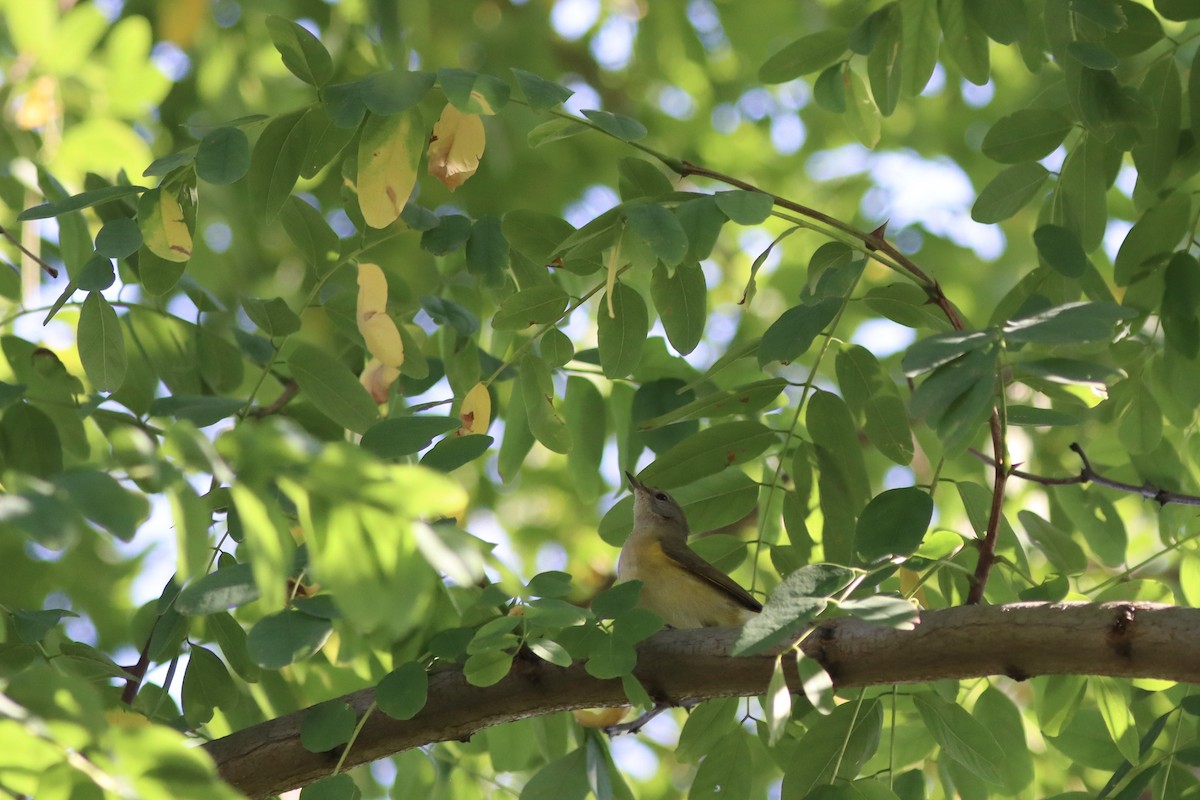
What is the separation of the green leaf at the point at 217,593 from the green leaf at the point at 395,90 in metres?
1.03

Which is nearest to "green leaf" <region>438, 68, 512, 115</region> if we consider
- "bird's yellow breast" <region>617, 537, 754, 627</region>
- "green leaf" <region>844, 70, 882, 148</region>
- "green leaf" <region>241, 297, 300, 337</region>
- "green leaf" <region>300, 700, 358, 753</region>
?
"green leaf" <region>241, 297, 300, 337</region>

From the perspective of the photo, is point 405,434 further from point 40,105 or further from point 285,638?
point 40,105

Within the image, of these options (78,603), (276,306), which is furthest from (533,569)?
(276,306)

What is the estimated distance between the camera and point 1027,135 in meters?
3.39

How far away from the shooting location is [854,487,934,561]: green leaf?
266cm

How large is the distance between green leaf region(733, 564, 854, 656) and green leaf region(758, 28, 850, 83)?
6.08 feet

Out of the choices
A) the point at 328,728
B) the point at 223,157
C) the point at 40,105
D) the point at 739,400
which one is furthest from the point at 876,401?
the point at 40,105

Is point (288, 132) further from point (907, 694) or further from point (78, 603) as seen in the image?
point (78, 603)

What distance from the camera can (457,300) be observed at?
4.07 m

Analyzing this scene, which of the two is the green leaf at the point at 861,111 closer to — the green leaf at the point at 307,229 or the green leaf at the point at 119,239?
the green leaf at the point at 307,229

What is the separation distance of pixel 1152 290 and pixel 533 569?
501cm

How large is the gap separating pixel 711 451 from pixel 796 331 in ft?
2.09

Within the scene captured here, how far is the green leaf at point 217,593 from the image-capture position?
7.26 feet

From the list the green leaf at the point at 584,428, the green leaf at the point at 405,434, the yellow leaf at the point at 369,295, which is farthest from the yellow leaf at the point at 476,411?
the green leaf at the point at 584,428
